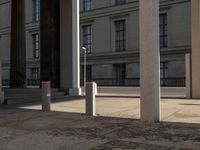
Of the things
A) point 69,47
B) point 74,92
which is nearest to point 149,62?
point 74,92

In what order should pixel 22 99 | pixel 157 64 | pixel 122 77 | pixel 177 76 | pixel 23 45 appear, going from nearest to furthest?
pixel 157 64 → pixel 22 99 → pixel 23 45 → pixel 177 76 → pixel 122 77

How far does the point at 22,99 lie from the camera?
63.3 ft

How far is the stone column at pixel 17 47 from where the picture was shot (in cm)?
2858

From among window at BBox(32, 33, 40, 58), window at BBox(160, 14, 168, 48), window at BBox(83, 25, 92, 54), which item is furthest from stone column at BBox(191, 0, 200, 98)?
window at BBox(32, 33, 40, 58)

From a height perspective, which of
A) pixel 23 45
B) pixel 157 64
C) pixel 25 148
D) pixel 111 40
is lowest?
pixel 25 148

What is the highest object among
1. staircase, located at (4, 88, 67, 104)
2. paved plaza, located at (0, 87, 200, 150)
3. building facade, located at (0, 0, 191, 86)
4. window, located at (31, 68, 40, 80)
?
building facade, located at (0, 0, 191, 86)

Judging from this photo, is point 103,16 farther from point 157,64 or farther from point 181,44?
point 157,64

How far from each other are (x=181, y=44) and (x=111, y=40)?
1289 cm

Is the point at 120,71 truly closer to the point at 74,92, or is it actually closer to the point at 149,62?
the point at 74,92

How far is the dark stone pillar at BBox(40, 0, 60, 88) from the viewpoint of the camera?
24.8 m

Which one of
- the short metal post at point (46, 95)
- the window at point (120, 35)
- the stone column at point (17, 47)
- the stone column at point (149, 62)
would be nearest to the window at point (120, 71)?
the window at point (120, 35)

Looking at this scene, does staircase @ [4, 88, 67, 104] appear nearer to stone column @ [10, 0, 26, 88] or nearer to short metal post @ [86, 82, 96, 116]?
stone column @ [10, 0, 26, 88]

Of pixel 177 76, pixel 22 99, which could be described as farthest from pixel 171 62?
pixel 22 99

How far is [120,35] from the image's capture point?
5859 centimetres
